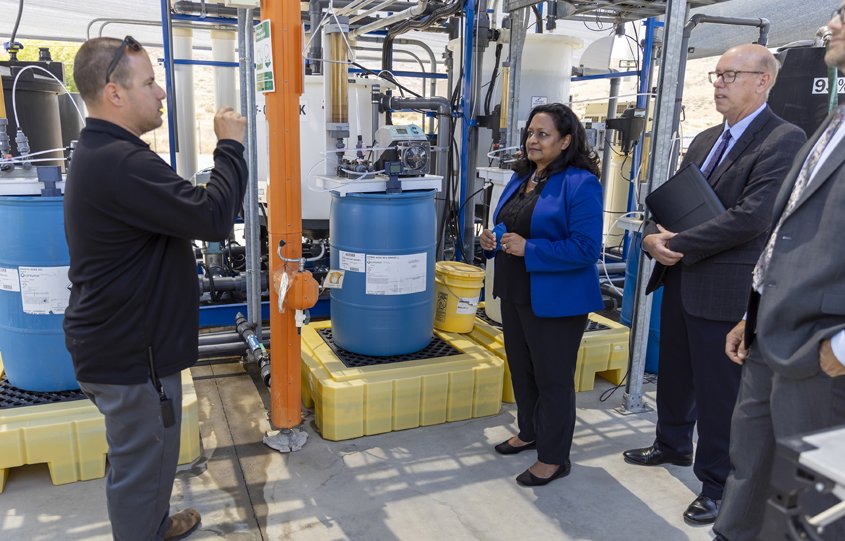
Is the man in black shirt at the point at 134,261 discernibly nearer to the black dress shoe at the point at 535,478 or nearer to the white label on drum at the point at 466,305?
the black dress shoe at the point at 535,478

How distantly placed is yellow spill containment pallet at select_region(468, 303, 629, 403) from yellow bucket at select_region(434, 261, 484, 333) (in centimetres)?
12

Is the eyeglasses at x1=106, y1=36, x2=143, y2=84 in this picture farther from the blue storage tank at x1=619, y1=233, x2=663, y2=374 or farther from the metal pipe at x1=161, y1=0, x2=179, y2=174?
the blue storage tank at x1=619, y1=233, x2=663, y2=374

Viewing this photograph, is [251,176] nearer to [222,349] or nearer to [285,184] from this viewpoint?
[285,184]

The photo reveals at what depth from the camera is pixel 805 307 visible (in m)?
1.50

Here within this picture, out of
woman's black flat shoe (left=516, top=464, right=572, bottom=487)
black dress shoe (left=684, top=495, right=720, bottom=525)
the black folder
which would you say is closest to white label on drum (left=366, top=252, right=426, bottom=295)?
woman's black flat shoe (left=516, top=464, right=572, bottom=487)

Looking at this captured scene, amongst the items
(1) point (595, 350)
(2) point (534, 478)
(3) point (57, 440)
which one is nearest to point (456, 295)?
(1) point (595, 350)

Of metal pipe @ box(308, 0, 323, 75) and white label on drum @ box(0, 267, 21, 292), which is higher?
metal pipe @ box(308, 0, 323, 75)

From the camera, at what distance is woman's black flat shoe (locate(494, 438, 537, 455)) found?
2.80 m

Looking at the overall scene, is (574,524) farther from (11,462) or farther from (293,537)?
(11,462)

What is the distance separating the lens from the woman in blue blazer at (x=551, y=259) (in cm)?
235

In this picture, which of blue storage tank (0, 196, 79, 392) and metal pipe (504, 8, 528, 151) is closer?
blue storage tank (0, 196, 79, 392)

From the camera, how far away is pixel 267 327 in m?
3.94

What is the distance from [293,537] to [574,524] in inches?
40.2

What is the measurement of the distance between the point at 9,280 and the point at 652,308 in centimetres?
318
